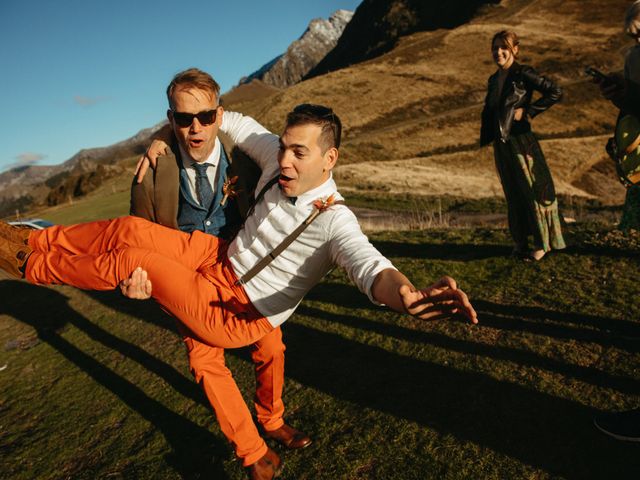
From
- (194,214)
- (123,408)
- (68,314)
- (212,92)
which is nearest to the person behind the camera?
(212,92)

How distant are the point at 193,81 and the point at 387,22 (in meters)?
133

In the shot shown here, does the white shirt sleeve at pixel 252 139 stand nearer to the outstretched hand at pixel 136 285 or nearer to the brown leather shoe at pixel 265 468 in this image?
the outstretched hand at pixel 136 285

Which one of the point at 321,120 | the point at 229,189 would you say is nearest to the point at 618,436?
→ the point at 321,120

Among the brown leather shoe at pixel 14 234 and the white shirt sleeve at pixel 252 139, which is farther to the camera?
the white shirt sleeve at pixel 252 139

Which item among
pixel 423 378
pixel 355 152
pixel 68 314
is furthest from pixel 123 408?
pixel 355 152

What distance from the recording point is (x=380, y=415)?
3160mm

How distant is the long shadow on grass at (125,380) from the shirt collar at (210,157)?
2163 mm

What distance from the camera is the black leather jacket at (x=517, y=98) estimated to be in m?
5.37

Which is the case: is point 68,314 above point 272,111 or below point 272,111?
below

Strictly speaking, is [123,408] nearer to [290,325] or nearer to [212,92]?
[290,325]

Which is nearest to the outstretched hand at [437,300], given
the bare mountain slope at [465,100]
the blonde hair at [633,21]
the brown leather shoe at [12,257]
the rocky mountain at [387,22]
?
the brown leather shoe at [12,257]

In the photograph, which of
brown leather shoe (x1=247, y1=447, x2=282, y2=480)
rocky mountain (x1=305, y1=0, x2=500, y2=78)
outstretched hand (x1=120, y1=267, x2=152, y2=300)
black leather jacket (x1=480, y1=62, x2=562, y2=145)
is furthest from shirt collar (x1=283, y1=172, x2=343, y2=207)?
rocky mountain (x1=305, y1=0, x2=500, y2=78)

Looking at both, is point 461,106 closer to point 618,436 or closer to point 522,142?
point 522,142

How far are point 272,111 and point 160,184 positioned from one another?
5895cm
